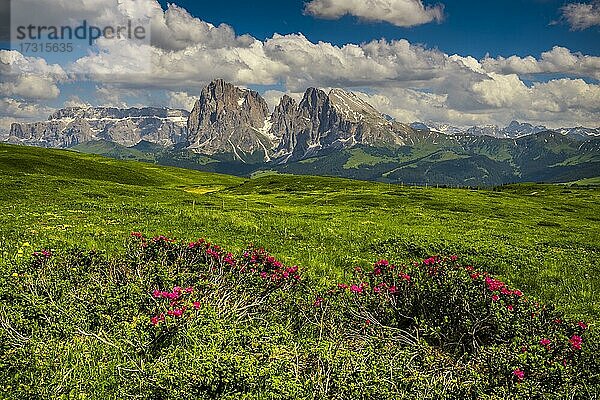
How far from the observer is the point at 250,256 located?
50.6 ft

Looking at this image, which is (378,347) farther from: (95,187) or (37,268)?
(95,187)

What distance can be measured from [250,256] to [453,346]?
7384 mm

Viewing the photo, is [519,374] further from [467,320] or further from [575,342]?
[467,320]

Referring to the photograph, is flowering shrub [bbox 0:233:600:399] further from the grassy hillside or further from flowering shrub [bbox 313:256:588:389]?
the grassy hillside

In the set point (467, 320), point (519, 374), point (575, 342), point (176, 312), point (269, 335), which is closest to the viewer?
point (519, 374)

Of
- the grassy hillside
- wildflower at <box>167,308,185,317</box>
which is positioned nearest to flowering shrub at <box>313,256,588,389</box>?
wildflower at <box>167,308,185,317</box>

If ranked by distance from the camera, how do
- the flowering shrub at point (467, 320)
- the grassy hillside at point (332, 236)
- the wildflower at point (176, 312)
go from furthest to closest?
the grassy hillside at point (332, 236) → the wildflower at point (176, 312) → the flowering shrub at point (467, 320)

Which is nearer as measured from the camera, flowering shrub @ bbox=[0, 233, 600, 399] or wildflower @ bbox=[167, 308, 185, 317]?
flowering shrub @ bbox=[0, 233, 600, 399]

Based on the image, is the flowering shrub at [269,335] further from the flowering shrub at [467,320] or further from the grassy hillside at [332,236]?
the grassy hillside at [332,236]

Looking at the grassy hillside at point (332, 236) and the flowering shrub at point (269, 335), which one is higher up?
the flowering shrub at point (269, 335)

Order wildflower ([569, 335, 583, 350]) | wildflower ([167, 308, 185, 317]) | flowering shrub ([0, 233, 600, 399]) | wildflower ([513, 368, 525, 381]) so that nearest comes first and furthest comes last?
1. flowering shrub ([0, 233, 600, 399])
2. wildflower ([513, 368, 525, 381])
3. wildflower ([569, 335, 583, 350])
4. wildflower ([167, 308, 185, 317])

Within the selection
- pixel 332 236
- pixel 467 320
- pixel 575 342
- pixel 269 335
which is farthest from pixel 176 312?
pixel 332 236

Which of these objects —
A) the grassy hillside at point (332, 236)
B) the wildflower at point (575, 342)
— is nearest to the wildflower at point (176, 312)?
the grassy hillside at point (332, 236)

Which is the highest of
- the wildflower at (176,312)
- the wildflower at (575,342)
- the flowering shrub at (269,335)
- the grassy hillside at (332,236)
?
the wildflower at (575,342)
